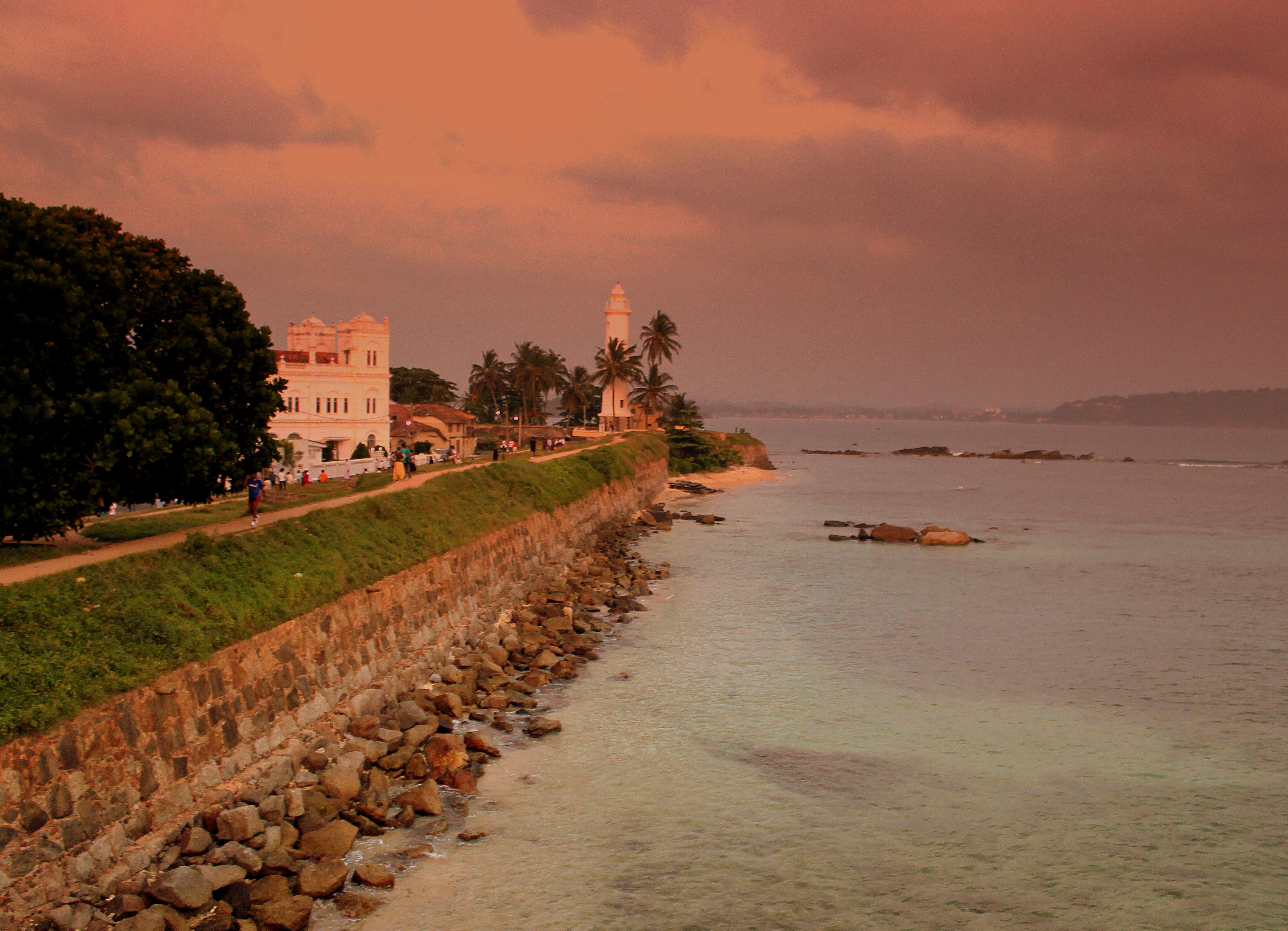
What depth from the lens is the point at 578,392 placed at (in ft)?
349

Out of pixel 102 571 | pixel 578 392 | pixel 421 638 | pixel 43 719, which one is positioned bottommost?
pixel 421 638

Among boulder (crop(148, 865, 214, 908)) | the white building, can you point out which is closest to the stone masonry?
boulder (crop(148, 865, 214, 908))

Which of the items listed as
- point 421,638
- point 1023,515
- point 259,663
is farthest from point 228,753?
point 1023,515

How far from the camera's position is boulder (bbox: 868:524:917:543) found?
168 ft

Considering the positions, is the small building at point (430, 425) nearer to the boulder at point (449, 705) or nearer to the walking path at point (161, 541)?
the walking path at point (161, 541)

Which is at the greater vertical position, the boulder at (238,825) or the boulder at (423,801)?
the boulder at (238,825)

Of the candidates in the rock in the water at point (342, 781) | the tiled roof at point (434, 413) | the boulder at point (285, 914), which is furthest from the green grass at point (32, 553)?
the tiled roof at point (434, 413)

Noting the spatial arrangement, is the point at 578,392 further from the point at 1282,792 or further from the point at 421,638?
the point at 1282,792

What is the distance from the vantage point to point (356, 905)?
12.9 metres

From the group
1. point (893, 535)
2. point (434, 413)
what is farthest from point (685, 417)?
point (893, 535)

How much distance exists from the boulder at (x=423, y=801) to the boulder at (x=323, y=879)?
220 centimetres

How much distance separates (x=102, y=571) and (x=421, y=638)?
8.55 metres

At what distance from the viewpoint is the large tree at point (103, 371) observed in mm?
17828

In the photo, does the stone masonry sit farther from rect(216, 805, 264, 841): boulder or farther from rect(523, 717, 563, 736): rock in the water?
rect(523, 717, 563, 736): rock in the water
